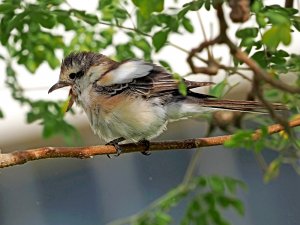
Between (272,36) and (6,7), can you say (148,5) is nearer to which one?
(272,36)

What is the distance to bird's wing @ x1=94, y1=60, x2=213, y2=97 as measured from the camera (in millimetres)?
3266

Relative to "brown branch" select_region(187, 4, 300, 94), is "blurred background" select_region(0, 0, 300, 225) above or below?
below

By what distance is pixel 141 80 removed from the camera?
10.9ft

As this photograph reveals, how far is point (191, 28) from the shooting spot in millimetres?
3383

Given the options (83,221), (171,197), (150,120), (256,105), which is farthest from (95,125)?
(83,221)

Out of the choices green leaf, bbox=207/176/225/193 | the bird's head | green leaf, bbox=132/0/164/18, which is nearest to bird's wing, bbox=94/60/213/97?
the bird's head

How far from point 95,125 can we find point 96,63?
1.04 ft

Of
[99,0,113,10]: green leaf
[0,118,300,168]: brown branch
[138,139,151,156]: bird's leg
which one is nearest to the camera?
[0,118,300,168]: brown branch

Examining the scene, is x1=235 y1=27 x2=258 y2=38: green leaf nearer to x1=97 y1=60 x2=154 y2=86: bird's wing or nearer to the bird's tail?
the bird's tail

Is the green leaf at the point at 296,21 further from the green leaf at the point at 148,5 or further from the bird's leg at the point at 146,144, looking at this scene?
the green leaf at the point at 148,5

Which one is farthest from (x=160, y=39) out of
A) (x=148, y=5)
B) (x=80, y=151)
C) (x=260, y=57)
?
(x=148, y=5)

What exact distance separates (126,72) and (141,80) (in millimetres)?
72

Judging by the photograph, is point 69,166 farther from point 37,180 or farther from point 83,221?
point 83,221

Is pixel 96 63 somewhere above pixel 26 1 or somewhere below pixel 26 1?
below
